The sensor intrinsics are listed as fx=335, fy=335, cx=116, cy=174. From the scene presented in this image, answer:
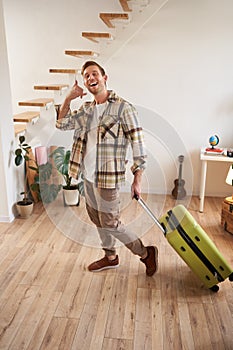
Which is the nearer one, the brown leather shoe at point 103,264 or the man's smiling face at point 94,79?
the man's smiling face at point 94,79

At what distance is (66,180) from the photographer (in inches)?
132

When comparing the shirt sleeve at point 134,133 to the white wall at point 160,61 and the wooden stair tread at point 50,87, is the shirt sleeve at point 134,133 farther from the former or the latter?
the white wall at point 160,61

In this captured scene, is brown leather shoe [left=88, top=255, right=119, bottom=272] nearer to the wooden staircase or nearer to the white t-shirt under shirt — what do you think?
the white t-shirt under shirt

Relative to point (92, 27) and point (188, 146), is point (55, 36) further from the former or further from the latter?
point (188, 146)

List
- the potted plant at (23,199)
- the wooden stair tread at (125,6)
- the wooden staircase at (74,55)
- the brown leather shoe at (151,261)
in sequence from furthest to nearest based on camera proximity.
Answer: the potted plant at (23,199) < the wooden staircase at (74,55) < the wooden stair tread at (125,6) < the brown leather shoe at (151,261)

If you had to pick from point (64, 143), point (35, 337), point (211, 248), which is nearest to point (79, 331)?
point (35, 337)

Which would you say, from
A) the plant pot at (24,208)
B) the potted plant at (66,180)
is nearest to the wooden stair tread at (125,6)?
the potted plant at (66,180)

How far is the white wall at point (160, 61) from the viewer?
320 centimetres

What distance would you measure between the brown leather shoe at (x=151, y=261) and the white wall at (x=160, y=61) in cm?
156

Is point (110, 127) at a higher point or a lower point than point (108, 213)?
higher

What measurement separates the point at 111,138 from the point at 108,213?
0.47 m

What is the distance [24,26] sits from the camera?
11.3 ft

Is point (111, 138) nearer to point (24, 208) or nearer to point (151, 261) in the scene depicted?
point (151, 261)

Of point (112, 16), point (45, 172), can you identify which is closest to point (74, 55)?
point (112, 16)
